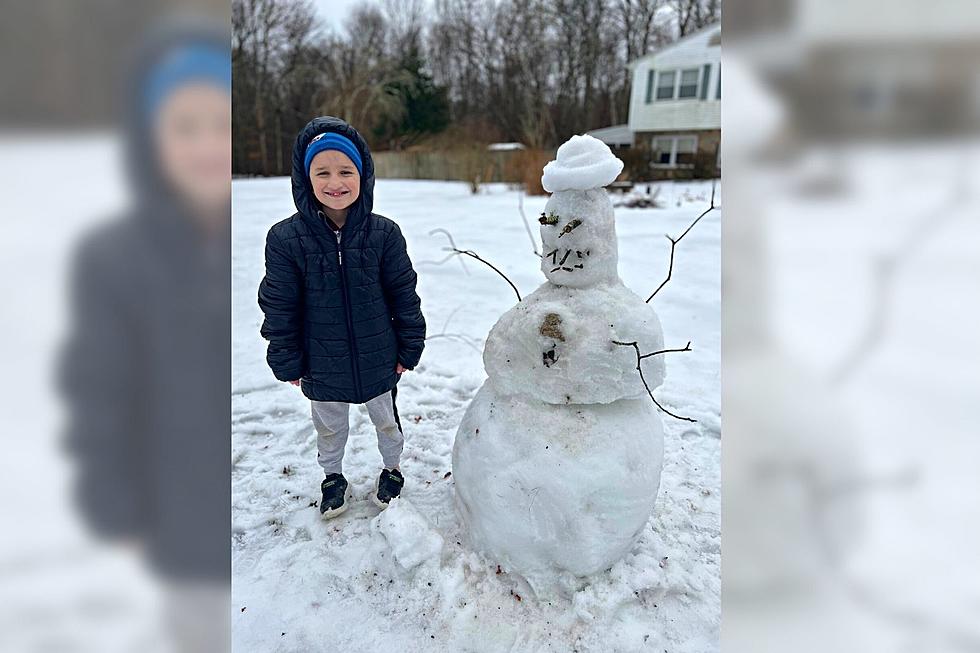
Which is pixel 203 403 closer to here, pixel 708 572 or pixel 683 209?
pixel 708 572

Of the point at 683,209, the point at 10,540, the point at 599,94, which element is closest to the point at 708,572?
the point at 10,540

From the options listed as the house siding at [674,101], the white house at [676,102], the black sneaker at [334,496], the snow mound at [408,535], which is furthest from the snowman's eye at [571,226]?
the house siding at [674,101]

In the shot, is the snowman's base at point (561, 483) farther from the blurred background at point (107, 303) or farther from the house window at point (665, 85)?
the house window at point (665, 85)

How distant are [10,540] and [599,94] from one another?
23.0m

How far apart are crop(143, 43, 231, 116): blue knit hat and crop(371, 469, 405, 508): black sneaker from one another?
220 cm

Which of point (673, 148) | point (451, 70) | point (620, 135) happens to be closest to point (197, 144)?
point (673, 148)

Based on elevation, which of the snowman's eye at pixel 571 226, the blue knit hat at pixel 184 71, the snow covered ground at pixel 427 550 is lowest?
the snow covered ground at pixel 427 550

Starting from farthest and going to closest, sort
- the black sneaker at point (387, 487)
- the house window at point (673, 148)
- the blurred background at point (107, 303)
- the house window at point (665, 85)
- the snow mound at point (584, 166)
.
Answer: the house window at point (665, 85)
the house window at point (673, 148)
the black sneaker at point (387, 487)
the snow mound at point (584, 166)
the blurred background at point (107, 303)

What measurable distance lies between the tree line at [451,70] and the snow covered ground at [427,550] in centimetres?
1402

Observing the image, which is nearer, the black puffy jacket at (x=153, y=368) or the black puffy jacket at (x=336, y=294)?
the black puffy jacket at (x=153, y=368)

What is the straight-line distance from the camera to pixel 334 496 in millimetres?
2531

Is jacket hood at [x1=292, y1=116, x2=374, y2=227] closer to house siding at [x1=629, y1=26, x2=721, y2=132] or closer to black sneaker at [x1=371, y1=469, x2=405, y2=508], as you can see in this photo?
black sneaker at [x1=371, y1=469, x2=405, y2=508]

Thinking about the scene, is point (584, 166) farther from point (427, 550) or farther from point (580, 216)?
point (427, 550)

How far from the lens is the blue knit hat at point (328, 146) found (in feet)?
6.58
